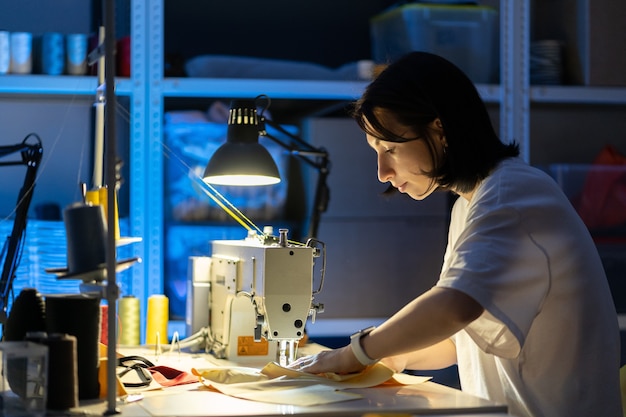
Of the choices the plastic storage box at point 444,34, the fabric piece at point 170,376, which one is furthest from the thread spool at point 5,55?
the fabric piece at point 170,376

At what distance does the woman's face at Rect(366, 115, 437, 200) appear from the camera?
1828mm

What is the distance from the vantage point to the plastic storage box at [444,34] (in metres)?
3.28

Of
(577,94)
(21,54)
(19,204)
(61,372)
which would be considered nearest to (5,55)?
(21,54)

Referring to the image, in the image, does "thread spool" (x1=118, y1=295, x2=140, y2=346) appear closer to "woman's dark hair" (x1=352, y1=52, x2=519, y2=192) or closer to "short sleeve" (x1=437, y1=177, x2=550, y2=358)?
"woman's dark hair" (x1=352, y1=52, x2=519, y2=192)

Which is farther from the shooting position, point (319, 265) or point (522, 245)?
point (319, 265)

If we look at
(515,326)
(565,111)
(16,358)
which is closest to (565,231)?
(515,326)

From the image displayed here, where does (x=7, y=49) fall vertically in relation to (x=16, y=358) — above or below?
above

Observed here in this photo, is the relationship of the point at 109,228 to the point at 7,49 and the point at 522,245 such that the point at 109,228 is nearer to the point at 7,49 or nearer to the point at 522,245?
the point at 522,245

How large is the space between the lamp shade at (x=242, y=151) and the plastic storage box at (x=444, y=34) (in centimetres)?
115

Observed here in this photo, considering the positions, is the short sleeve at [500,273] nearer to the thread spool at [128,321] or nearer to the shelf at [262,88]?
the thread spool at [128,321]

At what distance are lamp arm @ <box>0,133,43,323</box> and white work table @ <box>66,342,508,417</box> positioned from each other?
84cm

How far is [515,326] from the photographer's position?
1.61 metres

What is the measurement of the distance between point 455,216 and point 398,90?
43 cm

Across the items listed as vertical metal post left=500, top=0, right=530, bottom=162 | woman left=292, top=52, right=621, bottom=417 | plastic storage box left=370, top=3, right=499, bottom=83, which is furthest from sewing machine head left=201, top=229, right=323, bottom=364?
vertical metal post left=500, top=0, right=530, bottom=162
